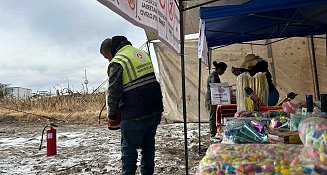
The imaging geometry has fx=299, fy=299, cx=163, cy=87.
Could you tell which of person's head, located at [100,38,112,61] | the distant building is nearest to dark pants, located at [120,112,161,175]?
person's head, located at [100,38,112,61]

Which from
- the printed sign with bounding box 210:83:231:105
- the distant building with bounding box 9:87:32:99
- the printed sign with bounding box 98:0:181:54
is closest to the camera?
the printed sign with bounding box 98:0:181:54

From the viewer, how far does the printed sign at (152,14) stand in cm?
159

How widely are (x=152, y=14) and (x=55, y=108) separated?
48.2 feet

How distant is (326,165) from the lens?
0.90m

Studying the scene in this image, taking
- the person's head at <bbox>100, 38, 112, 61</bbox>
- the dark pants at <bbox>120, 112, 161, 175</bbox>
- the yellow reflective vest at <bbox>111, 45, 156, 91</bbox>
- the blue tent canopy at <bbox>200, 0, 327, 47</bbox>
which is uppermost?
the blue tent canopy at <bbox>200, 0, 327, 47</bbox>

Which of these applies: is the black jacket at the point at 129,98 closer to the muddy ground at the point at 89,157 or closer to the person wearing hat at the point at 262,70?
the muddy ground at the point at 89,157

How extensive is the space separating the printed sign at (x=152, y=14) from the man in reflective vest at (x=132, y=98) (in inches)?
13.9

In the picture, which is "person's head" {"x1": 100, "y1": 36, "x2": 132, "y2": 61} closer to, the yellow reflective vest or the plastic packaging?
the yellow reflective vest

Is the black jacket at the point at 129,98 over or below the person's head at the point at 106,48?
below

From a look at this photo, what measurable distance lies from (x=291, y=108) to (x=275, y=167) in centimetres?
177

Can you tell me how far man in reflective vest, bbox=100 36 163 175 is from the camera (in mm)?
2539

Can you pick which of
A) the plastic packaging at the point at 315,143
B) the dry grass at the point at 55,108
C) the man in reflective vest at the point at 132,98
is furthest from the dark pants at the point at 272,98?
the dry grass at the point at 55,108

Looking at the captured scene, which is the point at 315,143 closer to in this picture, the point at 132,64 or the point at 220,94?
the point at 132,64

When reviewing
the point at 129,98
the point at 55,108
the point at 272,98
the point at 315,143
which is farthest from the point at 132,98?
the point at 55,108
